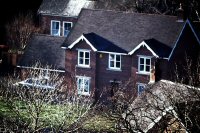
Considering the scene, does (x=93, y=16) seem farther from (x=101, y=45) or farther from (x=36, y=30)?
(x=36, y=30)

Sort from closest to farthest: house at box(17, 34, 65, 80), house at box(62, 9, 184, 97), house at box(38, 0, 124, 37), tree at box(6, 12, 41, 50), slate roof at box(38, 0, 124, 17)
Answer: house at box(62, 9, 184, 97) < house at box(17, 34, 65, 80) < tree at box(6, 12, 41, 50) < slate roof at box(38, 0, 124, 17) < house at box(38, 0, 124, 37)

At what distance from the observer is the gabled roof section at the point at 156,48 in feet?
128

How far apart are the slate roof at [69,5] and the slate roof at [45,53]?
32.0ft

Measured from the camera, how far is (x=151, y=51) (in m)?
39.2

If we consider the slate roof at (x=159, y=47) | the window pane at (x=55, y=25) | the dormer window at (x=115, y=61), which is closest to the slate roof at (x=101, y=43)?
the dormer window at (x=115, y=61)

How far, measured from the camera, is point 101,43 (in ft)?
135

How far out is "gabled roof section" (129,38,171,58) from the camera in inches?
1535

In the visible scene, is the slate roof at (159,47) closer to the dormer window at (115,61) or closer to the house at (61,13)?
the dormer window at (115,61)

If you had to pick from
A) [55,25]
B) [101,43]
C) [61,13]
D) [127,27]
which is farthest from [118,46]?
[55,25]

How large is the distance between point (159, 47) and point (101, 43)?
178 inches

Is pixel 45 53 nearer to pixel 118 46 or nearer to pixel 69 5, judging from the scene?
pixel 118 46

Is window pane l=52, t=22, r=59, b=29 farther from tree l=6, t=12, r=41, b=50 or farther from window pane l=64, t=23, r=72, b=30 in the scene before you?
tree l=6, t=12, r=41, b=50

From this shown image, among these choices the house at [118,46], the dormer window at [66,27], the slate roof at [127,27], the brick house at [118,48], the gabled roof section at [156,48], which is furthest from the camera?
the dormer window at [66,27]

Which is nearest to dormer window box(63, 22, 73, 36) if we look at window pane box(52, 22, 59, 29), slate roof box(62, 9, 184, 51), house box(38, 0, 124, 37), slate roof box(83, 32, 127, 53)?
house box(38, 0, 124, 37)
